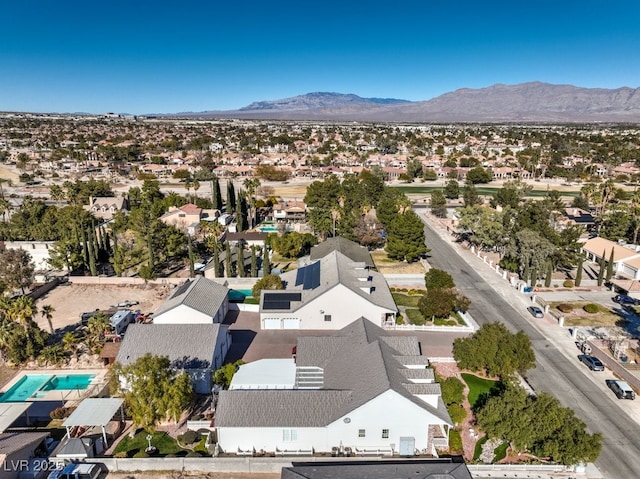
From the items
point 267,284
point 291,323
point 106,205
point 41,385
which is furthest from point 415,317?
point 106,205

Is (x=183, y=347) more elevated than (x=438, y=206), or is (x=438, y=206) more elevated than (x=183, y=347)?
(x=183, y=347)

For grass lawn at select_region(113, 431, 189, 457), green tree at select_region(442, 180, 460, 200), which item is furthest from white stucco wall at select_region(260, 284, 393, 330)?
green tree at select_region(442, 180, 460, 200)

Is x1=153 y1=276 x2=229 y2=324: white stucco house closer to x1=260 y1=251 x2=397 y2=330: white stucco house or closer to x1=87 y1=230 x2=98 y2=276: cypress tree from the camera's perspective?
x1=260 y1=251 x2=397 y2=330: white stucco house

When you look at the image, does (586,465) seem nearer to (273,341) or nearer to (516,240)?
(273,341)

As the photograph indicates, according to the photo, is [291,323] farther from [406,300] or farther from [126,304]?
[126,304]

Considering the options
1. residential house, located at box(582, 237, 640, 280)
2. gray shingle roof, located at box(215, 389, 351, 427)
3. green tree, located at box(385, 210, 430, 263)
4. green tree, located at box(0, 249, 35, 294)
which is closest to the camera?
gray shingle roof, located at box(215, 389, 351, 427)

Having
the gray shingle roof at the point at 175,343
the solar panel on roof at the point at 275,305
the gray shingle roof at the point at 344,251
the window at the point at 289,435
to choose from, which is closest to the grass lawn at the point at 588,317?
the gray shingle roof at the point at 344,251

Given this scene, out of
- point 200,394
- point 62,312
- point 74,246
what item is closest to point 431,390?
point 200,394
